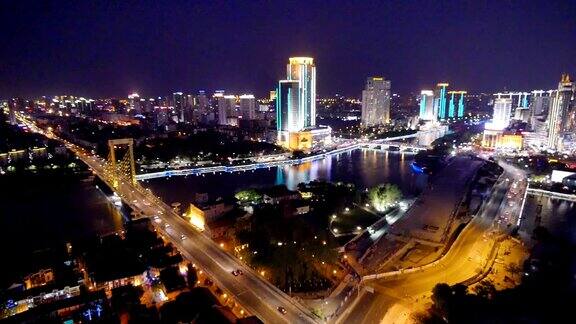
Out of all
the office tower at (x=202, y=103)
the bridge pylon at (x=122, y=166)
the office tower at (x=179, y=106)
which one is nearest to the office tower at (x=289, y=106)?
the bridge pylon at (x=122, y=166)

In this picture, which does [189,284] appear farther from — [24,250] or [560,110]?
[560,110]

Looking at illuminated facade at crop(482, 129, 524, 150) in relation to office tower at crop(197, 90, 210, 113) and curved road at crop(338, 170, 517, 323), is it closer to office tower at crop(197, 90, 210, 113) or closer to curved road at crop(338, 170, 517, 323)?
curved road at crop(338, 170, 517, 323)

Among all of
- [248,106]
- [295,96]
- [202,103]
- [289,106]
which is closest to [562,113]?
[295,96]

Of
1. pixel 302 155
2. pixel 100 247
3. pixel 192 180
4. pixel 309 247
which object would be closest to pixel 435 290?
pixel 309 247

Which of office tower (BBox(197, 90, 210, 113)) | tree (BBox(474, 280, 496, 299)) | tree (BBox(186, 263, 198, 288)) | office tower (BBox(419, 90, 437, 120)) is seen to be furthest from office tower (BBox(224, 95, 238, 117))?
tree (BBox(474, 280, 496, 299))

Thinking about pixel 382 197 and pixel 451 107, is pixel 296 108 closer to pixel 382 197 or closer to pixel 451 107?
pixel 382 197
